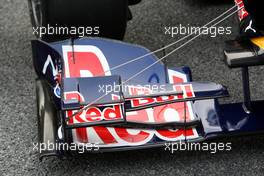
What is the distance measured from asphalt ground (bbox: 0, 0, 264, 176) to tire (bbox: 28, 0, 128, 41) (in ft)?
0.84

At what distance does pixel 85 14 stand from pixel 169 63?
0.40 m

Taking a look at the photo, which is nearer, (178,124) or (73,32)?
(178,124)

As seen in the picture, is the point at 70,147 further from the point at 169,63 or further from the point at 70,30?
the point at 169,63

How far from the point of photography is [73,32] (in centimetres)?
162

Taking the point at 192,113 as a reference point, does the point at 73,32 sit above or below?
above

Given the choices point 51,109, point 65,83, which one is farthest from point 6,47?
point 65,83

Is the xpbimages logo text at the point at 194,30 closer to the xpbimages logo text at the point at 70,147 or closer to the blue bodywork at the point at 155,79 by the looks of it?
the blue bodywork at the point at 155,79

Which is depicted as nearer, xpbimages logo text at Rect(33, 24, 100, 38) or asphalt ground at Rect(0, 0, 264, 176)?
asphalt ground at Rect(0, 0, 264, 176)

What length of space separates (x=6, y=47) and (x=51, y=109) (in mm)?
588

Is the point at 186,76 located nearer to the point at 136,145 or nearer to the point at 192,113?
the point at 192,113

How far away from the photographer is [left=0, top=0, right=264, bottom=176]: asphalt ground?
1.42 m

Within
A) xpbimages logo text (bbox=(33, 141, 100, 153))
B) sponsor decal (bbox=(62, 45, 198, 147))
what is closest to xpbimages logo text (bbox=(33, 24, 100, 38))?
sponsor decal (bbox=(62, 45, 198, 147))

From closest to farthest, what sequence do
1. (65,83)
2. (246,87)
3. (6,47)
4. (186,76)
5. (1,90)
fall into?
(65,83) → (246,87) → (186,76) → (1,90) → (6,47)

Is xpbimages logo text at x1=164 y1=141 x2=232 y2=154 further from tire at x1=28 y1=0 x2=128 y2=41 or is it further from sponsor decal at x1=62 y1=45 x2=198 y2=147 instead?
tire at x1=28 y1=0 x2=128 y2=41
